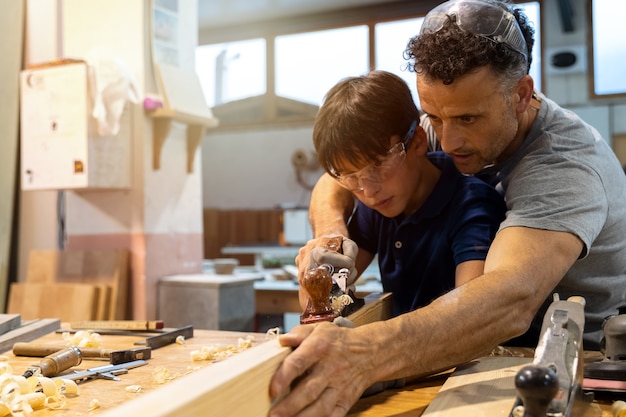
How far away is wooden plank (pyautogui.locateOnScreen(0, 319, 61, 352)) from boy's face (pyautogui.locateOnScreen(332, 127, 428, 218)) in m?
1.06

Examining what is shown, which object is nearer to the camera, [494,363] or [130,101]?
[494,363]

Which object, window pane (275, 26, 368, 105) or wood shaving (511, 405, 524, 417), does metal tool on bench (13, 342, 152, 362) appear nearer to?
wood shaving (511, 405, 524, 417)

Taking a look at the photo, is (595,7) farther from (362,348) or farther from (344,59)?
(362,348)

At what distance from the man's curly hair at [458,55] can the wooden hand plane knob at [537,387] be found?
0.84 m

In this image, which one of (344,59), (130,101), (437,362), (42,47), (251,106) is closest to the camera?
(437,362)

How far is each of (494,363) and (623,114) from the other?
700 cm

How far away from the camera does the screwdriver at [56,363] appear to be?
4.42ft

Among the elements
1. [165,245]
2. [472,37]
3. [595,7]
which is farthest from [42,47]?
[595,7]

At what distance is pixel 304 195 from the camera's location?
8.95 metres

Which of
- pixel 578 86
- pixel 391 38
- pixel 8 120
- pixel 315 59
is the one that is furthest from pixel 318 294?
pixel 315 59

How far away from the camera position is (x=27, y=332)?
71.6 inches

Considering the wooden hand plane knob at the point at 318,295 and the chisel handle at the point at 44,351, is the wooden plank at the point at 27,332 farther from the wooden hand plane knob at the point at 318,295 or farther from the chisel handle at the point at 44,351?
the wooden hand plane knob at the point at 318,295

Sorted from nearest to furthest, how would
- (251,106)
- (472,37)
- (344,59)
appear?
(472,37), (344,59), (251,106)

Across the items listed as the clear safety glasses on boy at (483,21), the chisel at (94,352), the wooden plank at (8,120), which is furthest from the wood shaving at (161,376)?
the wooden plank at (8,120)
